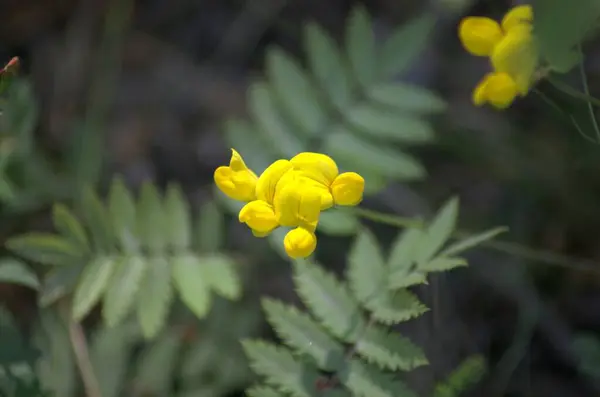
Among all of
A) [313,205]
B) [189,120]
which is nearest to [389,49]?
[313,205]

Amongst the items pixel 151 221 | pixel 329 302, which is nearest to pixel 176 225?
pixel 151 221

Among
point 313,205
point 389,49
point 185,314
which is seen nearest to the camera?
point 313,205

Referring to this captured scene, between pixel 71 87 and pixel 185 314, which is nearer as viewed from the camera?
pixel 185 314

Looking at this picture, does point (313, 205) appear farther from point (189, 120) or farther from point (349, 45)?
point (189, 120)

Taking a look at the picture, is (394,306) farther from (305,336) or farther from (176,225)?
(176,225)

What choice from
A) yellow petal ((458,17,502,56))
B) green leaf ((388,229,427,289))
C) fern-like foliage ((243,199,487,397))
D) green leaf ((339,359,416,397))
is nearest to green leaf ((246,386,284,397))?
fern-like foliage ((243,199,487,397))

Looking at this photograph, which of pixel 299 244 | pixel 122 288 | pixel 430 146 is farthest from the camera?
pixel 430 146

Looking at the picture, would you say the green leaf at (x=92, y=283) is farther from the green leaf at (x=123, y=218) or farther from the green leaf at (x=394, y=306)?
the green leaf at (x=394, y=306)
